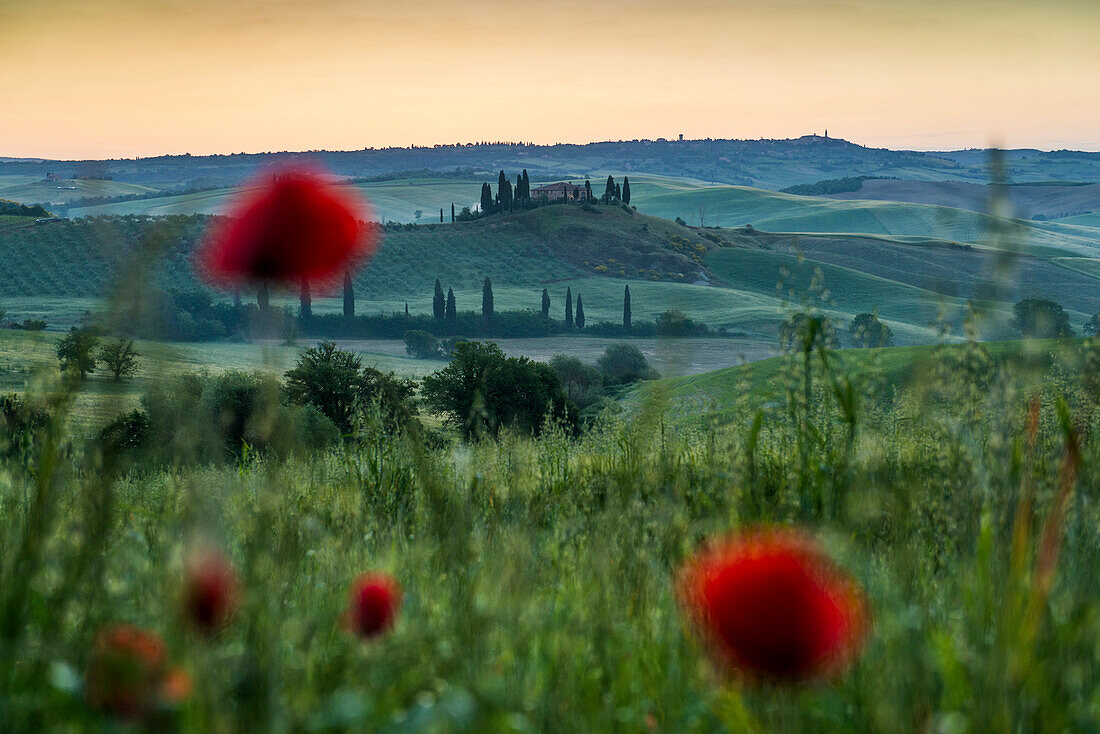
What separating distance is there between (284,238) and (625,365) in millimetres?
54920

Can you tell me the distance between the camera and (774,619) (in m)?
1.20

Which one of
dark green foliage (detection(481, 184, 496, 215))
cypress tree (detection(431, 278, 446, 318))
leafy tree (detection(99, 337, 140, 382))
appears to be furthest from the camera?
dark green foliage (detection(481, 184, 496, 215))

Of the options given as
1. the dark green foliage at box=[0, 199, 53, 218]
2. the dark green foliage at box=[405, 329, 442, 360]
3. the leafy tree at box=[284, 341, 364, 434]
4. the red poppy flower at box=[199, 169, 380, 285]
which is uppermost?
the dark green foliage at box=[0, 199, 53, 218]

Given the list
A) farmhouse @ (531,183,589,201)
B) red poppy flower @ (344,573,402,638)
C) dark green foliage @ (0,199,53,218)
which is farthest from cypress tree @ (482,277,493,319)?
red poppy flower @ (344,573,402,638)

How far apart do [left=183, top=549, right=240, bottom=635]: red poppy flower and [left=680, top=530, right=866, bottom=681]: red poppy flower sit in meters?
0.72

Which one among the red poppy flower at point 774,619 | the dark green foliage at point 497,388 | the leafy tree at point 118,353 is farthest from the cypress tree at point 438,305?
the red poppy flower at point 774,619

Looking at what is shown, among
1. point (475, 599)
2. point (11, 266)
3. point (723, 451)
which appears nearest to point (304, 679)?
point (475, 599)

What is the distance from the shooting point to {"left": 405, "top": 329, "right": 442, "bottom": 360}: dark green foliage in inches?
2739

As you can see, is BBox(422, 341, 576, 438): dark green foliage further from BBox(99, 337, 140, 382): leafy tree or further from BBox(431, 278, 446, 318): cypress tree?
BBox(431, 278, 446, 318): cypress tree

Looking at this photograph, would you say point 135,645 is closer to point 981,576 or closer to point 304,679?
point 304,679

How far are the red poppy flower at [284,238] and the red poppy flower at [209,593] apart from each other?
659 mm

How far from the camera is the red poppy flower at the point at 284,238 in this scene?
1.91m

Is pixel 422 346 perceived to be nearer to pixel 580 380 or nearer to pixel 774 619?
pixel 580 380

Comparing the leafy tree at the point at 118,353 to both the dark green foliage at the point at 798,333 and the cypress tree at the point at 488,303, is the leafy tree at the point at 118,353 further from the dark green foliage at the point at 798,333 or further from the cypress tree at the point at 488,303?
the cypress tree at the point at 488,303
